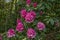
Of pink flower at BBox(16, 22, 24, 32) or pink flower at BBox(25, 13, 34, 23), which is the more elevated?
pink flower at BBox(25, 13, 34, 23)

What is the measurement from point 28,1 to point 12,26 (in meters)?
0.49

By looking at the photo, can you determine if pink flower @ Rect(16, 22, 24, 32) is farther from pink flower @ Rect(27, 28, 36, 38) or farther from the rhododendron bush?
pink flower @ Rect(27, 28, 36, 38)

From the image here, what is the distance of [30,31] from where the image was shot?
2369mm

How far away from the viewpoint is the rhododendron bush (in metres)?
2.46

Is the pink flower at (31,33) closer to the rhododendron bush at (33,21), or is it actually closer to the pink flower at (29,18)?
the rhododendron bush at (33,21)

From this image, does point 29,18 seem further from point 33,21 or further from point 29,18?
point 33,21

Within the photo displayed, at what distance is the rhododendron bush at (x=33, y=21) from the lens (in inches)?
97.0

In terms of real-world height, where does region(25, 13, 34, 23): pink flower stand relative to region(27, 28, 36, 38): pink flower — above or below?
above

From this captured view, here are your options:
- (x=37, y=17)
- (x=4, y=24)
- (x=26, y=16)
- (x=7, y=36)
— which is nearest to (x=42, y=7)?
(x=37, y=17)

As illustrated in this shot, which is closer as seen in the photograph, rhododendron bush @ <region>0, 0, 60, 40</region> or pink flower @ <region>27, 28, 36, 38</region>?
pink flower @ <region>27, 28, 36, 38</region>

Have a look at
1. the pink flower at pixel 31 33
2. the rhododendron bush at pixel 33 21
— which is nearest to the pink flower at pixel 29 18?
the rhododendron bush at pixel 33 21

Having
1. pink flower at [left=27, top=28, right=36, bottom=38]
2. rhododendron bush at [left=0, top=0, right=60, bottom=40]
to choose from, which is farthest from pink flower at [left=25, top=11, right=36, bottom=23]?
pink flower at [left=27, top=28, right=36, bottom=38]

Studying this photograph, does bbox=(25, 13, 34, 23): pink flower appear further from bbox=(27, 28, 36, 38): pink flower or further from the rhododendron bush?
bbox=(27, 28, 36, 38): pink flower

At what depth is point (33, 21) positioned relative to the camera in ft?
8.39
